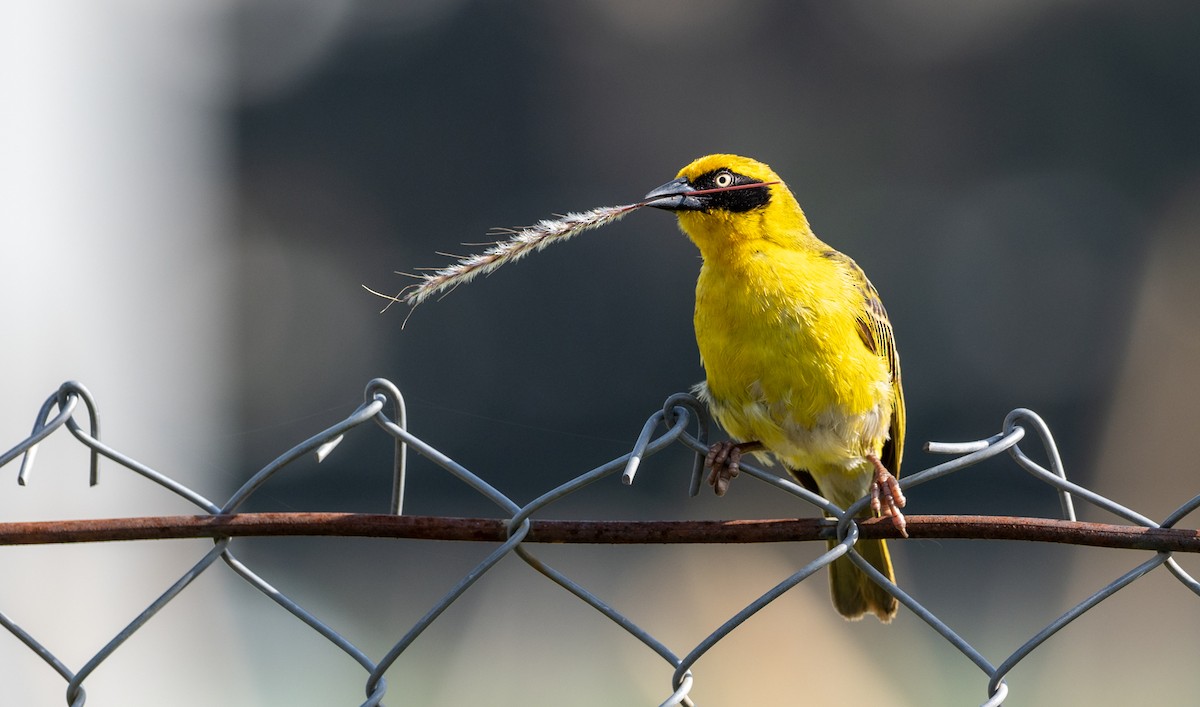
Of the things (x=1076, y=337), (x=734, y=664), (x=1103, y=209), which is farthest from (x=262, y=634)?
(x=1103, y=209)

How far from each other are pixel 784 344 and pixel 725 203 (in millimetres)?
442

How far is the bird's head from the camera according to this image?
2.71 metres

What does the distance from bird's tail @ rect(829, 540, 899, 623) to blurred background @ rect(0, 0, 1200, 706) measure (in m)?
2.30

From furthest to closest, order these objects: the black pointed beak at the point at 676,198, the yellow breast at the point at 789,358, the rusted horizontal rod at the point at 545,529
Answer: the black pointed beak at the point at 676,198, the yellow breast at the point at 789,358, the rusted horizontal rod at the point at 545,529

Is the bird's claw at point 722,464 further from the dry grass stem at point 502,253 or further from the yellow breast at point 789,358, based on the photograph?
the dry grass stem at point 502,253

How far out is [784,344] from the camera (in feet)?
8.18

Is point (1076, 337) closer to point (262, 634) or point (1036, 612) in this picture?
point (1036, 612)

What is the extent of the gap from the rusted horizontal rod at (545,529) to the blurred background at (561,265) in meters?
3.38

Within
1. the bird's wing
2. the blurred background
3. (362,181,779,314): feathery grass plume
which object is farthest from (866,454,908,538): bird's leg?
the blurred background

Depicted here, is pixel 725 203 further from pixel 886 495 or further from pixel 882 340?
pixel 886 495

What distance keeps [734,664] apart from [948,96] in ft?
12.1

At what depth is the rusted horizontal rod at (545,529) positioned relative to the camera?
1.64 metres

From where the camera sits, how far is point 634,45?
6848 millimetres

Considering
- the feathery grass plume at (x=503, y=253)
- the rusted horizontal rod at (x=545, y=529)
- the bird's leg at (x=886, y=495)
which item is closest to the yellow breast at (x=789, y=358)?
the bird's leg at (x=886, y=495)
